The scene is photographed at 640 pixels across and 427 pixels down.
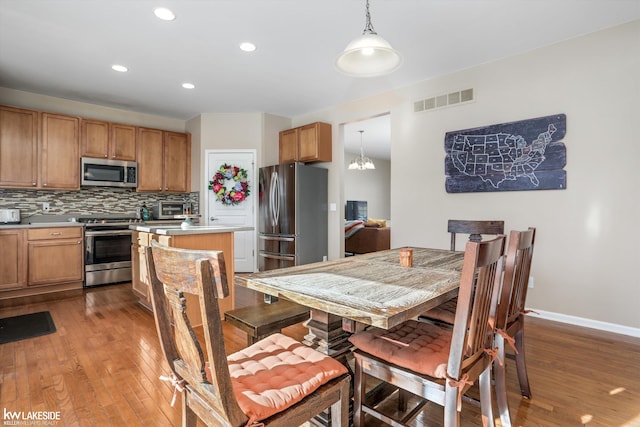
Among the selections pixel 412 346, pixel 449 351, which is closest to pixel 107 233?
pixel 412 346

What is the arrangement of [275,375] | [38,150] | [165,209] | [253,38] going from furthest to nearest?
[165,209]
[38,150]
[253,38]
[275,375]

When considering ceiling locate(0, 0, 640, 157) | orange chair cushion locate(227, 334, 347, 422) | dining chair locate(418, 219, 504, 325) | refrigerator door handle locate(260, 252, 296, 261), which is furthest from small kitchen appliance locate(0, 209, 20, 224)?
dining chair locate(418, 219, 504, 325)

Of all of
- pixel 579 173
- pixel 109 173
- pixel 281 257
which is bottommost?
pixel 281 257

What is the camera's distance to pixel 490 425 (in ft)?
4.33

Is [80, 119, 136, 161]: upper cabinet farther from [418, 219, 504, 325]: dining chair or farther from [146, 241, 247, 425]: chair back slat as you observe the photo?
[418, 219, 504, 325]: dining chair

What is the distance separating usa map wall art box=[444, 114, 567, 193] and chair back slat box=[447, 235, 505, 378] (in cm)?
236

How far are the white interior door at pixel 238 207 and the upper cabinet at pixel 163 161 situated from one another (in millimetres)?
557

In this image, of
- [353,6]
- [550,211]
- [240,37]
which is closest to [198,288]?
[353,6]

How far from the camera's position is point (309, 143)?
5051 mm

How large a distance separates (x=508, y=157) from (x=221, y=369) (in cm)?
349

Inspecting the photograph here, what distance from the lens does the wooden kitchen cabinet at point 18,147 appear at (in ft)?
13.0

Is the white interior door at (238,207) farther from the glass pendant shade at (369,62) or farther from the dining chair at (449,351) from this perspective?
the dining chair at (449,351)

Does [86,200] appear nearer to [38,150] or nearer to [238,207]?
[38,150]

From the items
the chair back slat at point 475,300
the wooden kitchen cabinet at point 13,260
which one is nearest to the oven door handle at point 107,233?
the wooden kitchen cabinet at point 13,260
